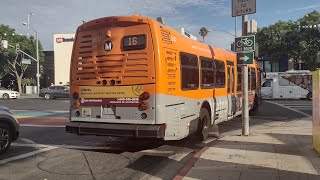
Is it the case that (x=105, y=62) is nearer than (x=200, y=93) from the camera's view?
Yes

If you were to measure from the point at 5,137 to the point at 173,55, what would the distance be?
4.34 meters

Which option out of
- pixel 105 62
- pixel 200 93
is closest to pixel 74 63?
pixel 105 62

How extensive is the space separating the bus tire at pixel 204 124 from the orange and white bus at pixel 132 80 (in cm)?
77

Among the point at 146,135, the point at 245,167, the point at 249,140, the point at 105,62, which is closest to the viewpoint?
the point at 245,167

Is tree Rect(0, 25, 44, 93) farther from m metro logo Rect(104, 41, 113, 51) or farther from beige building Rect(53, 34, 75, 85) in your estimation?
m metro logo Rect(104, 41, 113, 51)

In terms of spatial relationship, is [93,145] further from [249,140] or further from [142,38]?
[249,140]

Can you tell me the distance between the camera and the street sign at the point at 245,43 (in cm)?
1160

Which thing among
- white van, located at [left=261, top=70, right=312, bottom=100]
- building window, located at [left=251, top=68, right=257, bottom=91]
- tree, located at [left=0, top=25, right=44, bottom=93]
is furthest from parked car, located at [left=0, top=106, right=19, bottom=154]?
tree, located at [left=0, top=25, right=44, bottom=93]

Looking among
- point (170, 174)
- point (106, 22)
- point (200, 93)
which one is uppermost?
point (106, 22)

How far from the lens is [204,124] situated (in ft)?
37.7

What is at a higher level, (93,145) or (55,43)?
Result: (55,43)

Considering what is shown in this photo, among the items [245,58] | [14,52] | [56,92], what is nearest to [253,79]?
[245,58]

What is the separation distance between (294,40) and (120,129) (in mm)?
49717

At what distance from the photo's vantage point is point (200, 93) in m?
11.0
